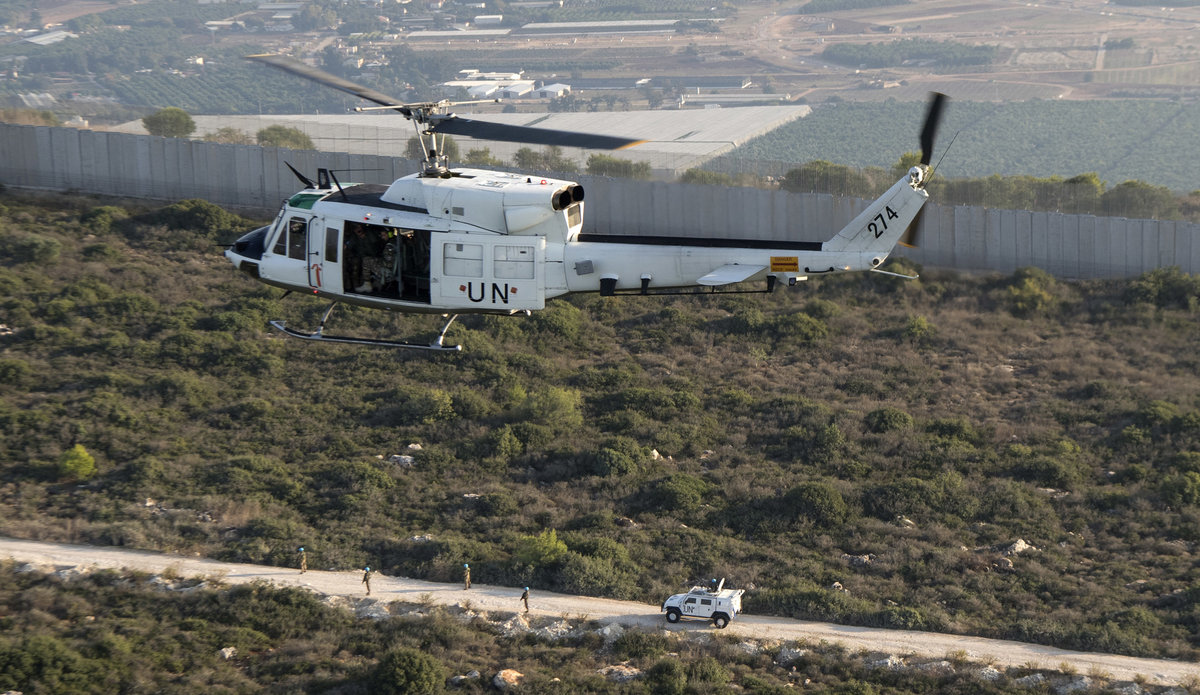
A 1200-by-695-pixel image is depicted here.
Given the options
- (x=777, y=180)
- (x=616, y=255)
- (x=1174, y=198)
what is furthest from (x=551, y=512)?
(x=1174, y=198)

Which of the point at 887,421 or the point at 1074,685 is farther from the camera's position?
the point at 887,421

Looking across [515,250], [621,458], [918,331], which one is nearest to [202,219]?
[621,458]

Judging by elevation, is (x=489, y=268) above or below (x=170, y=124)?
below

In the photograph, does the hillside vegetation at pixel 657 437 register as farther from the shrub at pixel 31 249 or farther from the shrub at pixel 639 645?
the shrub at pixel 639 645

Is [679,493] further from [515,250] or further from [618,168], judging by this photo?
[618,168]

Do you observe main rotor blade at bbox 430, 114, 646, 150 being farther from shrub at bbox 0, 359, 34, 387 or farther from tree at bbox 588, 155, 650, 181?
tree at bbox 588, 155, 650, 181

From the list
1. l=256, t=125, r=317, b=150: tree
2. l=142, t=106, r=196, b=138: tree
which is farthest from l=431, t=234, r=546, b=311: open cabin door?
l=142, t=106, r=196, b=138: tree

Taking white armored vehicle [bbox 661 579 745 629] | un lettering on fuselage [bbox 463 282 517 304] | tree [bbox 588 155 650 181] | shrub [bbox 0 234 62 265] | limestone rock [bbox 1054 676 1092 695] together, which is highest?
tree [bbox 588 155 650 181]
